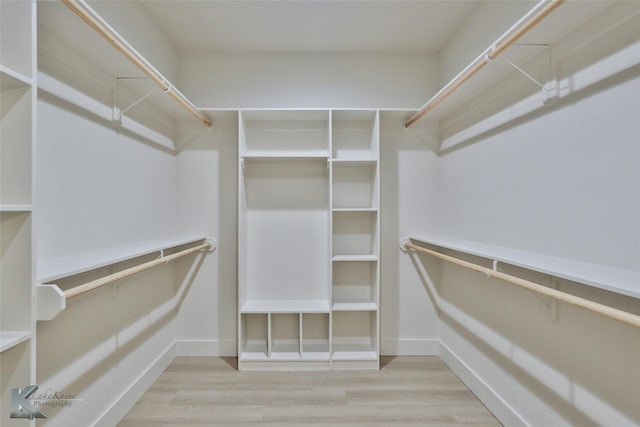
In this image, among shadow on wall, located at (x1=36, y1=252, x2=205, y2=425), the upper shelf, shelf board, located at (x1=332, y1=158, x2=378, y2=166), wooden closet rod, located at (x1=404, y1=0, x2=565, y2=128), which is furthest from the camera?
shelf board, located at (x1=332, y1=158, x2=378, y2=166)

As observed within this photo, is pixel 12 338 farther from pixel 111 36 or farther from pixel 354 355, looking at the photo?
pixel 354 355

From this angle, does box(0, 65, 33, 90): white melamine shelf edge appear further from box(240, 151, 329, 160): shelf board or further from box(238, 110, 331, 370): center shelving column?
box(238, 110, 331, 370): center shelving column

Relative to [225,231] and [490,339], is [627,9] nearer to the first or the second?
[490,339]

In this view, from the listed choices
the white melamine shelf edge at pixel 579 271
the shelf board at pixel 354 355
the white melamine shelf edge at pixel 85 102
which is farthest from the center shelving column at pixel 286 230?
the white melamine shelf edge at pixel 579 271

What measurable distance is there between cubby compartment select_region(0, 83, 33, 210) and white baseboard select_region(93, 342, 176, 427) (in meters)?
1.32

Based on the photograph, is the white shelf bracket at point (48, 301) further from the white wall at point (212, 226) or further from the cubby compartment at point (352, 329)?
the cubby compartment at point (352, 329)

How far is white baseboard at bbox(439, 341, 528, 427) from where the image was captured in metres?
1.72

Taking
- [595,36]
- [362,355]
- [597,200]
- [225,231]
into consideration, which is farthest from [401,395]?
[595,36]

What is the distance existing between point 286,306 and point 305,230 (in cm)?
64

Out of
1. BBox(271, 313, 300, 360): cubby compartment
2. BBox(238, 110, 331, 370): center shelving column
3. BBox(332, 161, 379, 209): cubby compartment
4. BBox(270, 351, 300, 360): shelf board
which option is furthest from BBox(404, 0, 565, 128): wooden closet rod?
BBox(270, 351, 300, 360): shelf board

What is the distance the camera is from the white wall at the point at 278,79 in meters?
2.64

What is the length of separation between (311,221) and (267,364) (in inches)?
46.2

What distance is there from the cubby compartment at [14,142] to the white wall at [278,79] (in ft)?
5.64

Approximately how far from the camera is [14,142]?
3.32 ft
